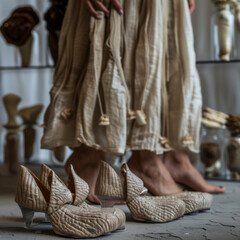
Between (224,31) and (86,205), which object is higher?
(224,31)

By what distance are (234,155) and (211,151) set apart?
0.30ft

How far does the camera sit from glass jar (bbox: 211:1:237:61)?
2.05m

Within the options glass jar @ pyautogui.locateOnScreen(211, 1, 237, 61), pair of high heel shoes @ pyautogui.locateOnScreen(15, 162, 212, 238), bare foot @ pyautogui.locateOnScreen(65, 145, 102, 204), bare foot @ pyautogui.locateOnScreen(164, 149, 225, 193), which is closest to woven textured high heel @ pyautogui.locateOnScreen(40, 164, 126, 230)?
pair of high heel shoes @ pyautogui.locateOnScreen(15, 162, 212, 238)

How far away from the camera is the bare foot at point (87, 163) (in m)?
1.58

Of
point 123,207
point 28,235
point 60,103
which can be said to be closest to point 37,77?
point 60,103

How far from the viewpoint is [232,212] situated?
143cm

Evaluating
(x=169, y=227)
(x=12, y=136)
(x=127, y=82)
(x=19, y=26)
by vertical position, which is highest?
(x=19, y=26)

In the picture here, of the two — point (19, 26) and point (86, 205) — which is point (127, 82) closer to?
point (86, 205)

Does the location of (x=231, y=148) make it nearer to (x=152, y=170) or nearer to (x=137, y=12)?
(x=152, y=170)

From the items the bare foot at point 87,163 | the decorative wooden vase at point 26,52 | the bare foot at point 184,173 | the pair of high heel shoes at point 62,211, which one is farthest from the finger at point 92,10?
the decorative wooden vase at point 26,52

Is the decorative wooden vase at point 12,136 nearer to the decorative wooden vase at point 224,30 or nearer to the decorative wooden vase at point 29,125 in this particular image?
the decorative wooden vase at point 29,125

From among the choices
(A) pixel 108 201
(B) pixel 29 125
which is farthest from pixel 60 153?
(A) pixel 108 201

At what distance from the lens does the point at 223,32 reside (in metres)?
2.05

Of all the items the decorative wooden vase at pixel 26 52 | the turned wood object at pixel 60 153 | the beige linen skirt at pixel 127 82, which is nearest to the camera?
the beige linen skirt at pixel 127 82
